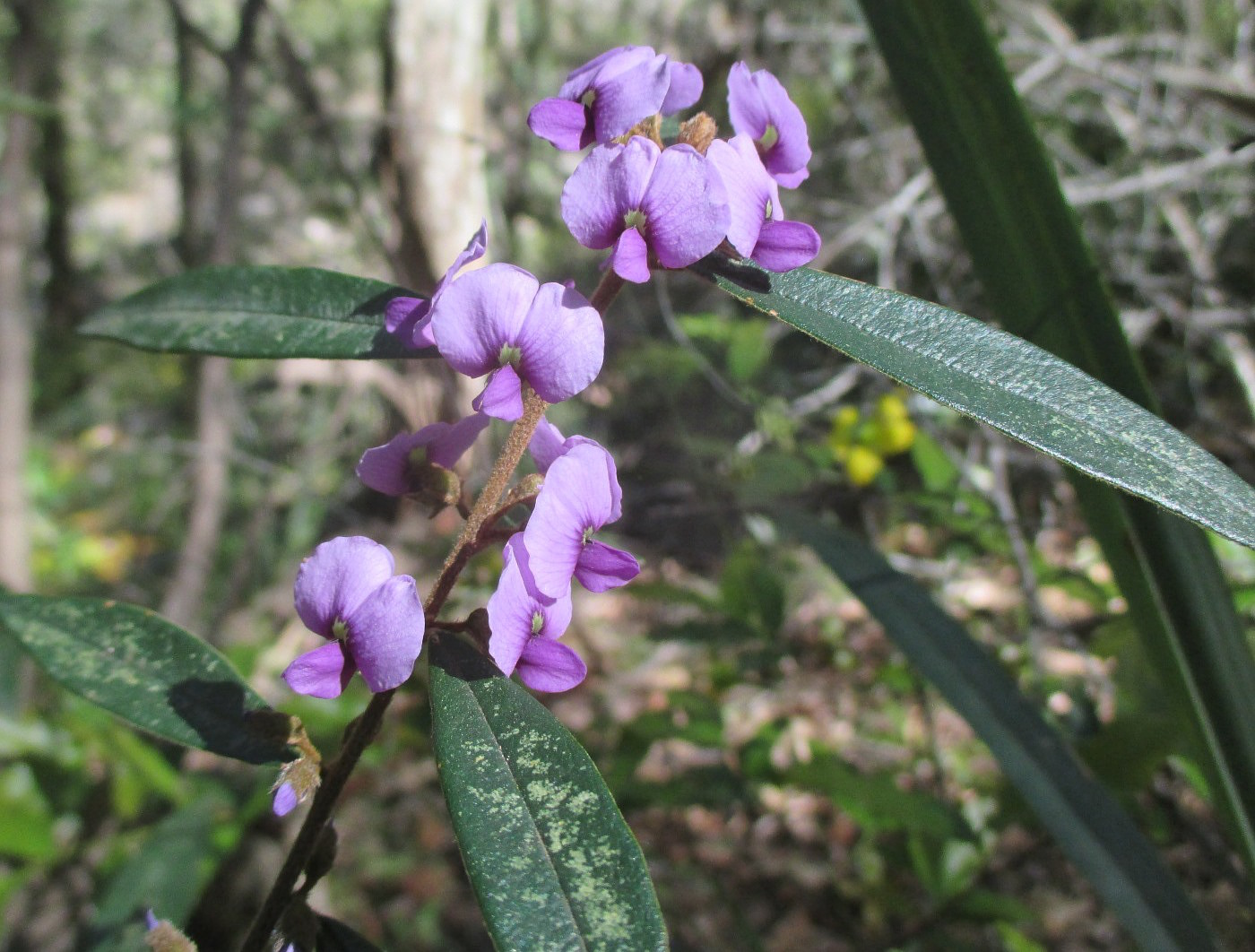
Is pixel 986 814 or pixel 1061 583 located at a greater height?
pixel 1061 583

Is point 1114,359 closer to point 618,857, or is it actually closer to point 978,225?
point 978,225

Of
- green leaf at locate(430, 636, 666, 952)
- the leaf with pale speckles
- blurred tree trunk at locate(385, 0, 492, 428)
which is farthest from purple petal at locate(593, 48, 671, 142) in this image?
blurred tree trunk at locate(385, 0, 492, 428)

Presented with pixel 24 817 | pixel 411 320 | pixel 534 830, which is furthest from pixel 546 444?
pixel 24 817

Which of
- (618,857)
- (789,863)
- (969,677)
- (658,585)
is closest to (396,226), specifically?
(658,585)

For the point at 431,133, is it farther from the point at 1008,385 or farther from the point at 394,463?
the point at 1008,385

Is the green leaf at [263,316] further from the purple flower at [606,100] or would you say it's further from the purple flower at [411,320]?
the purple flower at [606,100]

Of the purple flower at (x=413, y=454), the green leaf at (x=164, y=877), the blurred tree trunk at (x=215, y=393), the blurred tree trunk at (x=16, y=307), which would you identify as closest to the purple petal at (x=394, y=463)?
the purple flower at (x=413, y=454)

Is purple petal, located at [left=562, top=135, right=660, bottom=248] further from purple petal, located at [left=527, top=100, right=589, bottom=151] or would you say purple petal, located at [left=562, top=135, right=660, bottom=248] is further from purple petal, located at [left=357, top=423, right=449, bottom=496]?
purple petal, located at [left=357, top=423, right=449, bottom=496]
